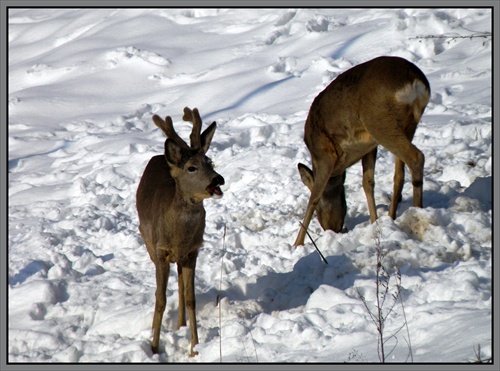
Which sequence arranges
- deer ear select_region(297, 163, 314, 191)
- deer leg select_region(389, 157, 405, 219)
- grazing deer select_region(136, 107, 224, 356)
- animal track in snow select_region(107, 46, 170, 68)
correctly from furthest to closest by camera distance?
animal track in snow select_region(107, 46, 170, 68)
deer ear select_region(297, 163, 314, 191)
deer leg select_region(389, 157, 405, 219)
grazing deer select_region(136, 107, 224, 356)

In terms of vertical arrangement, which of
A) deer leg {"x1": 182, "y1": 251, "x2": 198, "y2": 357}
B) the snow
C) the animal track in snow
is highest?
deer leg {"x1": 182, "y1": 251, "x2": 198, "y2": 357}

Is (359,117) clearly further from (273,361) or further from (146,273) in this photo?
(273,361)

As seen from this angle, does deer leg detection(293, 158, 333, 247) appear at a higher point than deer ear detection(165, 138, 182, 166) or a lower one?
lower

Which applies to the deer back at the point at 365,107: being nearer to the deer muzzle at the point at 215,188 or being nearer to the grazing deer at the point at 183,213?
the grazing deer at the point at 183,213

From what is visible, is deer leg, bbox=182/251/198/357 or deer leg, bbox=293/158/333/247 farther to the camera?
deer leg, bbox=293/158/333/247

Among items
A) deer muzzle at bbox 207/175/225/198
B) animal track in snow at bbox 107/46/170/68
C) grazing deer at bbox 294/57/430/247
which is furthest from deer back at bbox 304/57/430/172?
animal track in snow at bbox 107/46/170/68

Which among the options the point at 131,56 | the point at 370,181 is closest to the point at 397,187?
the point at 370,181

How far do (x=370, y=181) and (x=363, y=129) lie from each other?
712 millimetres

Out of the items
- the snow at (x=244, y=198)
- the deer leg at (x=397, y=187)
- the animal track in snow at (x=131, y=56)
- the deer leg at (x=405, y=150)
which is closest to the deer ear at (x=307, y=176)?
the snow at (x=244, y=198)

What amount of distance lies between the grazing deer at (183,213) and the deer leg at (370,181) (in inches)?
114

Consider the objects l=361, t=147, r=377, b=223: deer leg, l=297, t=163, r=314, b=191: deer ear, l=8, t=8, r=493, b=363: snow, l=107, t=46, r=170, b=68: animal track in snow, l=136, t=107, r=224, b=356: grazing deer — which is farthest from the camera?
l=107, t=46, r=170, b=68: animal track in snow

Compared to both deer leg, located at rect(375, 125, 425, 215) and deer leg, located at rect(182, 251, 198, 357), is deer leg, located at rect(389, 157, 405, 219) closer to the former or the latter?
deer leg, located at rect(375, 125, 425, 215)

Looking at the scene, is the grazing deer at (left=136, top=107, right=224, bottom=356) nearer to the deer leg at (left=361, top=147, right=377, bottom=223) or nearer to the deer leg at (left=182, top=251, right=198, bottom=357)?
the deer leg at (left=182, top=251, right=198, bottom=357)

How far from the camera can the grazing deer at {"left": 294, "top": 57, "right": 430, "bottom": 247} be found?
864cm
